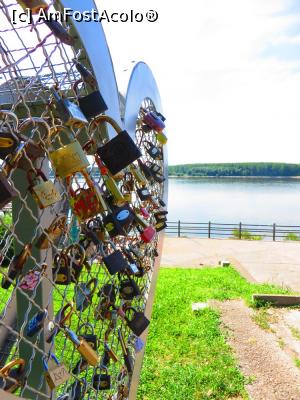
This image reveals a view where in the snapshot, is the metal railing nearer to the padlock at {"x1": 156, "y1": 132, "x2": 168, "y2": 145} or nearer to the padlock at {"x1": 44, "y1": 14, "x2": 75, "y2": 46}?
the padlock at {"x1": 156, "y1": 132, "x2": 168, "y2": 145}

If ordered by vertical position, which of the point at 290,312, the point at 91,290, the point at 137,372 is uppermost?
the point at 91,290

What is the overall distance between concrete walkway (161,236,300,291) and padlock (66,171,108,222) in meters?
6.59

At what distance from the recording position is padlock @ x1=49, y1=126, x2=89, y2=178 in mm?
799

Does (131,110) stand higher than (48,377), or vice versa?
(131,110)

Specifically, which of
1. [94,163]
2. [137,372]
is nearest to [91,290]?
[94,163]

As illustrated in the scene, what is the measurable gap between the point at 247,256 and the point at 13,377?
9607 millimetres

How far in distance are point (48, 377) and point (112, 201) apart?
52cm

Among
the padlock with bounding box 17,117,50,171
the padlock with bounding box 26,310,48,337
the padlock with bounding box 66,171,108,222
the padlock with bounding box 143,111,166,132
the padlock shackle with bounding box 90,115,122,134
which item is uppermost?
the padlock with bounding box 17,117,50,171

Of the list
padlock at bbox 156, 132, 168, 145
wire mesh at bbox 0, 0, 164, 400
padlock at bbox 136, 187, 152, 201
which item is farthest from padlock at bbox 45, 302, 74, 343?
padlock at bbox 156, 132, 168, 145

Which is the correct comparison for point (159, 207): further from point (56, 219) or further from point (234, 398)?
point (234, 398)

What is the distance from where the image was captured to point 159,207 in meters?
2.24

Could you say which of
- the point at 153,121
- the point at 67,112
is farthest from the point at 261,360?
the point at 67,112

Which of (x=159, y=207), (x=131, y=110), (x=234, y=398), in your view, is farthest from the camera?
(x=234, y=398)

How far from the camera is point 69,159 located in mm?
807
